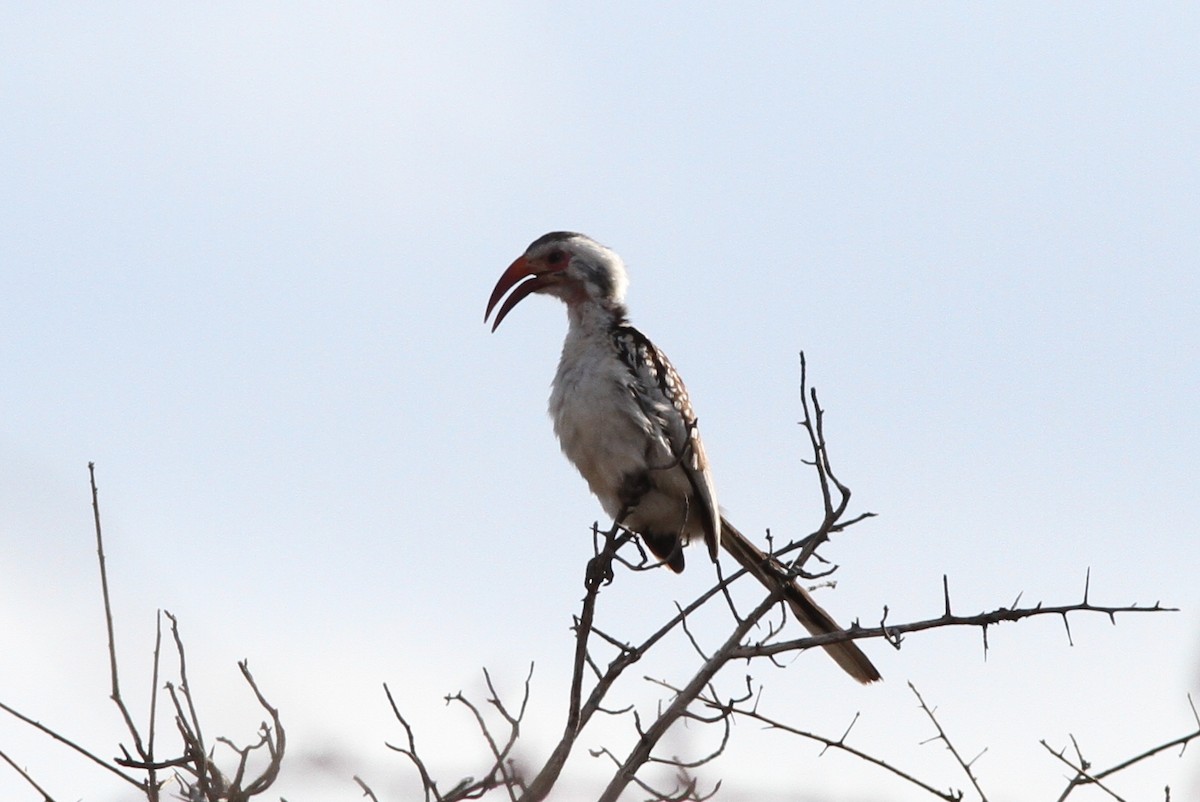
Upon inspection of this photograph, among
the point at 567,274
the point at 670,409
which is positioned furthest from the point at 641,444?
the point at 567,274

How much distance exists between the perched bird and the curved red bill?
0.26 metres

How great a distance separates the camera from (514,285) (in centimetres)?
601

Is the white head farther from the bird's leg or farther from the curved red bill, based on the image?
the bird's leg

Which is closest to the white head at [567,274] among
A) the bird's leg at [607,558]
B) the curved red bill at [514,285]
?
the curved red bill at [514,285]

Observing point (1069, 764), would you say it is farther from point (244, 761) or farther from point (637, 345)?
point (637, 345)

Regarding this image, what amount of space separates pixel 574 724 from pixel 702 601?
629mm

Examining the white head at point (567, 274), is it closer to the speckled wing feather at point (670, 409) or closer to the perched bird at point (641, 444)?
the perched bird at point (641, 444)

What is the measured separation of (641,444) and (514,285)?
1.21m

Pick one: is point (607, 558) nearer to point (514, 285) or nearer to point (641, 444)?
point (641, 444)

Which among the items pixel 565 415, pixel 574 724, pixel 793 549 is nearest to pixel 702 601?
pixel 793 549

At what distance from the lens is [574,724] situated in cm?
358

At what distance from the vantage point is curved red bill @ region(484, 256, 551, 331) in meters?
5.91

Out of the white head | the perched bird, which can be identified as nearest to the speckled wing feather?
the perched bird

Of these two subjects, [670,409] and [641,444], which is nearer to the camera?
[641,444]
